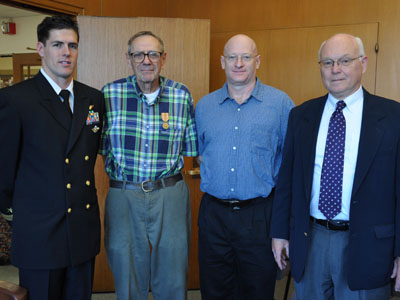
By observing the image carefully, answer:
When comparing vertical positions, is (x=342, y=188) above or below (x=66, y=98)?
below

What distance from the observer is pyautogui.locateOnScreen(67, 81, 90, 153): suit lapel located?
1.76m

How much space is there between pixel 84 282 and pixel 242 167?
0.96 m

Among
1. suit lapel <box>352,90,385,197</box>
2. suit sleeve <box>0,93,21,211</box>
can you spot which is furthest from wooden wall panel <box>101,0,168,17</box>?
suit lapel <box>352,90,385,197</box>

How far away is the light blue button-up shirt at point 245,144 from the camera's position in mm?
2094

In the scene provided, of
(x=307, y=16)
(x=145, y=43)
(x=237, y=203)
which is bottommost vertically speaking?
(x=237, y=203)

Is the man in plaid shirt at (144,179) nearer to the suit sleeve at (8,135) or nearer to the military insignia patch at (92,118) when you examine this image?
the military insignia patch at (92,118)

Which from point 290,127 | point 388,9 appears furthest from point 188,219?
point 388,9

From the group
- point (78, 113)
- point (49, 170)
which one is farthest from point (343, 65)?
point (49, 170)

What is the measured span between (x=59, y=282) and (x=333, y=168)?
51.3 inches

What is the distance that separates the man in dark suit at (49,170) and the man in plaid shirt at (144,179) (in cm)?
27

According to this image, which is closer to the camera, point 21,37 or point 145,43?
point 145,43

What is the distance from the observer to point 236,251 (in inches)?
83.7

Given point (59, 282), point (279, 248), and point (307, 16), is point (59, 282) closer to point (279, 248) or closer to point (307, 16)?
point (279, 248)

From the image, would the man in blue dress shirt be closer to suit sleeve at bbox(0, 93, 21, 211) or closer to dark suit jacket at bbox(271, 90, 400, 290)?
dark suit jacket at bbox(271, 90, 400, 290)
